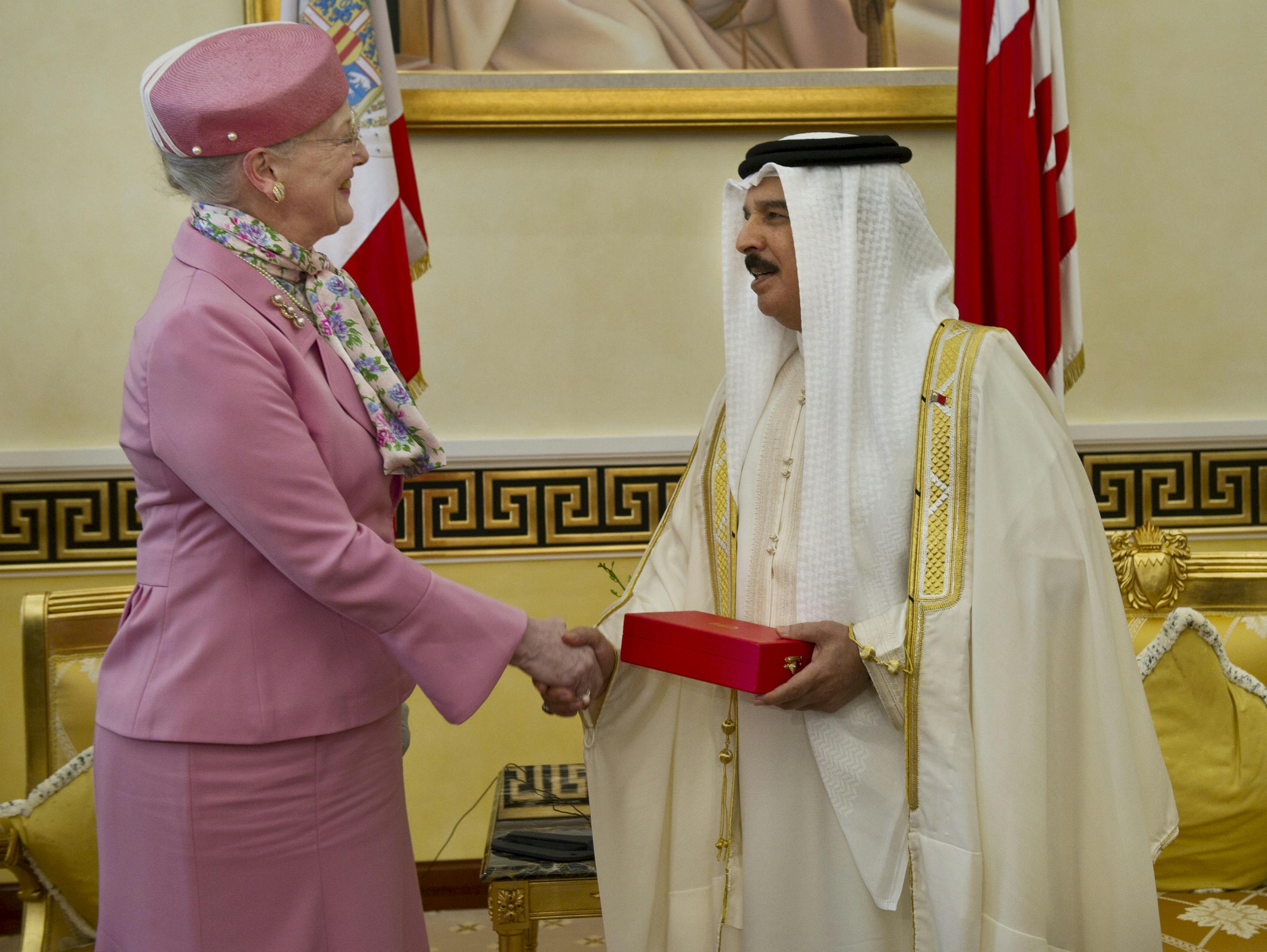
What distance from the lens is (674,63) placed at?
3346mm

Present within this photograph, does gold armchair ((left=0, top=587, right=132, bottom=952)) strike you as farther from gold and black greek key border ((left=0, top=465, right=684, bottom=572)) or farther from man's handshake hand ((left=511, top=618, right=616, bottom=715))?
man's handshake hand ((left=511, top=618, right=616, bottom=715))

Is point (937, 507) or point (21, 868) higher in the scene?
point (937, 507)

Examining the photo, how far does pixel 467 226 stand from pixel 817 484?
6.33 ft

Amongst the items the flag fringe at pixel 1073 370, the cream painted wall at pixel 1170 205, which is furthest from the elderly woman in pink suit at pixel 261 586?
the cream painted wall at pixel 1170 205

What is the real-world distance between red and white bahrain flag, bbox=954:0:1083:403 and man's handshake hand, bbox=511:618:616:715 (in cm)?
156

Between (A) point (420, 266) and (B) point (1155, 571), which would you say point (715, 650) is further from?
(A) point (420, 266)

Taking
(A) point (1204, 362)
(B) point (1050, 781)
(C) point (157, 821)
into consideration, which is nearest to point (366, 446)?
(C) point (157, 821)

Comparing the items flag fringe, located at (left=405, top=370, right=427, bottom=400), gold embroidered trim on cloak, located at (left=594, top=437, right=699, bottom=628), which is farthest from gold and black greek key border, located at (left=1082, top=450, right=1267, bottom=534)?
flag fringe, located at (left=405, top=370, right=427, bottom=400)

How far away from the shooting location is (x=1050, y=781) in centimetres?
163

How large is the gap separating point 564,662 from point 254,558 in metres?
0.52

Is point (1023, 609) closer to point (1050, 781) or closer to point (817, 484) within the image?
point (1050, 781)

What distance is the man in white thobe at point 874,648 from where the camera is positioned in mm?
1614

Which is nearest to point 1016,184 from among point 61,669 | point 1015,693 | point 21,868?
point 1015,693

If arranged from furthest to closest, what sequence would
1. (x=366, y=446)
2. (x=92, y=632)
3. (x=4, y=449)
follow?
(x=4, y=449) < (x=92, y=632) < (x=366, y=446)
